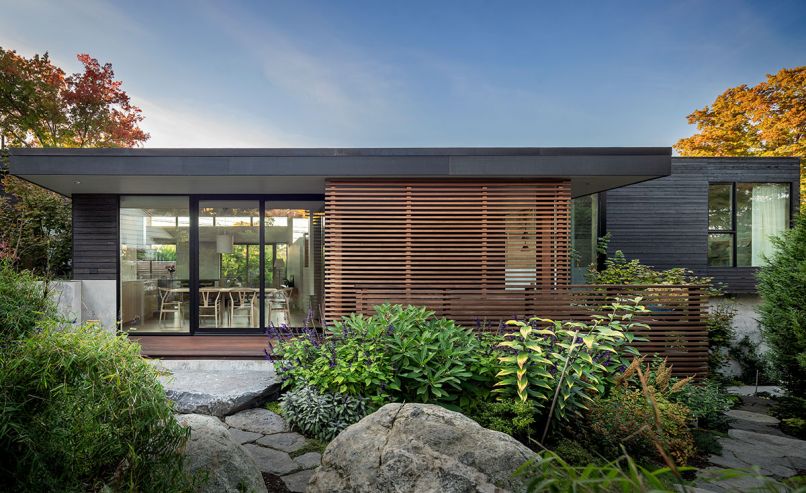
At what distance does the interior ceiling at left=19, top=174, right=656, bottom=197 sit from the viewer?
599cm

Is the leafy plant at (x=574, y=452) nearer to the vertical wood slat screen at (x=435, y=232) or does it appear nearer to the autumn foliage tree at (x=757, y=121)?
the vertical wood slat screen at (x=435, y=232)

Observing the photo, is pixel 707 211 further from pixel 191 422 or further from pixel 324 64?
pixel 324 64

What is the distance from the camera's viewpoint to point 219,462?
2877 mm

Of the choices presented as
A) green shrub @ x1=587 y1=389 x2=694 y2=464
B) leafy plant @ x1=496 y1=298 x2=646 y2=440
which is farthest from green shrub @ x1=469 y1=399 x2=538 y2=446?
green shrub @ x1=587 y1=389 x2=694 y2=464

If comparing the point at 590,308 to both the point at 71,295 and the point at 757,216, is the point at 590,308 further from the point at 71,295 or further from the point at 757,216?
the point at 71,295

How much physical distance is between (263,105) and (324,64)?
2570mm

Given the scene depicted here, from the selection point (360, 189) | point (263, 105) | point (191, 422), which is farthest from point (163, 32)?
point (191, 422)

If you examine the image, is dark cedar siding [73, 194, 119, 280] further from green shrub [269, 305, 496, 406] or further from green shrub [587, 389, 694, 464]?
green shrub [587, 389, 694, 464]

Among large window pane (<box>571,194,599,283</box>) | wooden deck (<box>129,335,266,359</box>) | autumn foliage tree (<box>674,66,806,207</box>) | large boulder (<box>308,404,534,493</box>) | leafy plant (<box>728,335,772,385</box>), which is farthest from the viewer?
autumn foliage tree (<box>674,66,806,207</box>)

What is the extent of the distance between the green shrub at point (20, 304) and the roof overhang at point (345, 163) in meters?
3.09

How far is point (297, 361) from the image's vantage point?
4891 mm

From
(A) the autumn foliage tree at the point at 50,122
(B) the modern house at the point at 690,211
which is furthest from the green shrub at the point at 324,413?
(A) the autumn foliage tree at the point at 50,122

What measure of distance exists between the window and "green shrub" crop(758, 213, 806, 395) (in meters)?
4.23

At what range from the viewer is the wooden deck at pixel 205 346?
5941 mm
